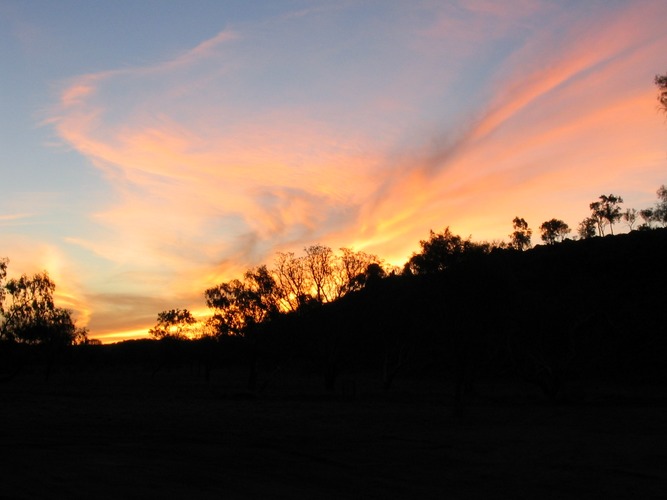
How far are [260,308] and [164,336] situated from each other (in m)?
48.3

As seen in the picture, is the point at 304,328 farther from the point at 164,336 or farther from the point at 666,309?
the point at 164,336

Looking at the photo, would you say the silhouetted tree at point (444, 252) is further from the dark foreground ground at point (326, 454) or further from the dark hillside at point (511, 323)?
the dark foreground ground at point (326, 454)

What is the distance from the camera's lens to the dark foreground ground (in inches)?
456

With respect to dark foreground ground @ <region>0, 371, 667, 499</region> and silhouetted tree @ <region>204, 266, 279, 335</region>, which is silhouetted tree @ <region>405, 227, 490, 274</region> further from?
silhouetted tree @ <region>204, 266, 279, 335</region>

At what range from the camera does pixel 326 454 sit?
1670cm

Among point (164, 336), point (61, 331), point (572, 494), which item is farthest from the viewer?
point (164, 336)

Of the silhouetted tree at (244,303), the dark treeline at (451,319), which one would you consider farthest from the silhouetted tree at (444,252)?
the silhouetted tree at (244,303)

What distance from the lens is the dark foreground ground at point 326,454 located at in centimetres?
1159

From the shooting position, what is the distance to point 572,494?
12.3 meters

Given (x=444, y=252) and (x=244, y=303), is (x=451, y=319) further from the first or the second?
(x=244, y=303)

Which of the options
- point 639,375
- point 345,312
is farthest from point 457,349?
point 639,375

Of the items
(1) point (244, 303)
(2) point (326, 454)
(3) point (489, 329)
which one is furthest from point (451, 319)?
(1) point (244, 303)

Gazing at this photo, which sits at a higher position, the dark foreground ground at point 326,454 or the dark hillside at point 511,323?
the dark hillside at point 511,323

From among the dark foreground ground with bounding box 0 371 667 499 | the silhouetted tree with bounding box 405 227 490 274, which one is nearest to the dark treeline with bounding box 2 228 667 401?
the silhouetted tree with bounding box 405 227 490 274
